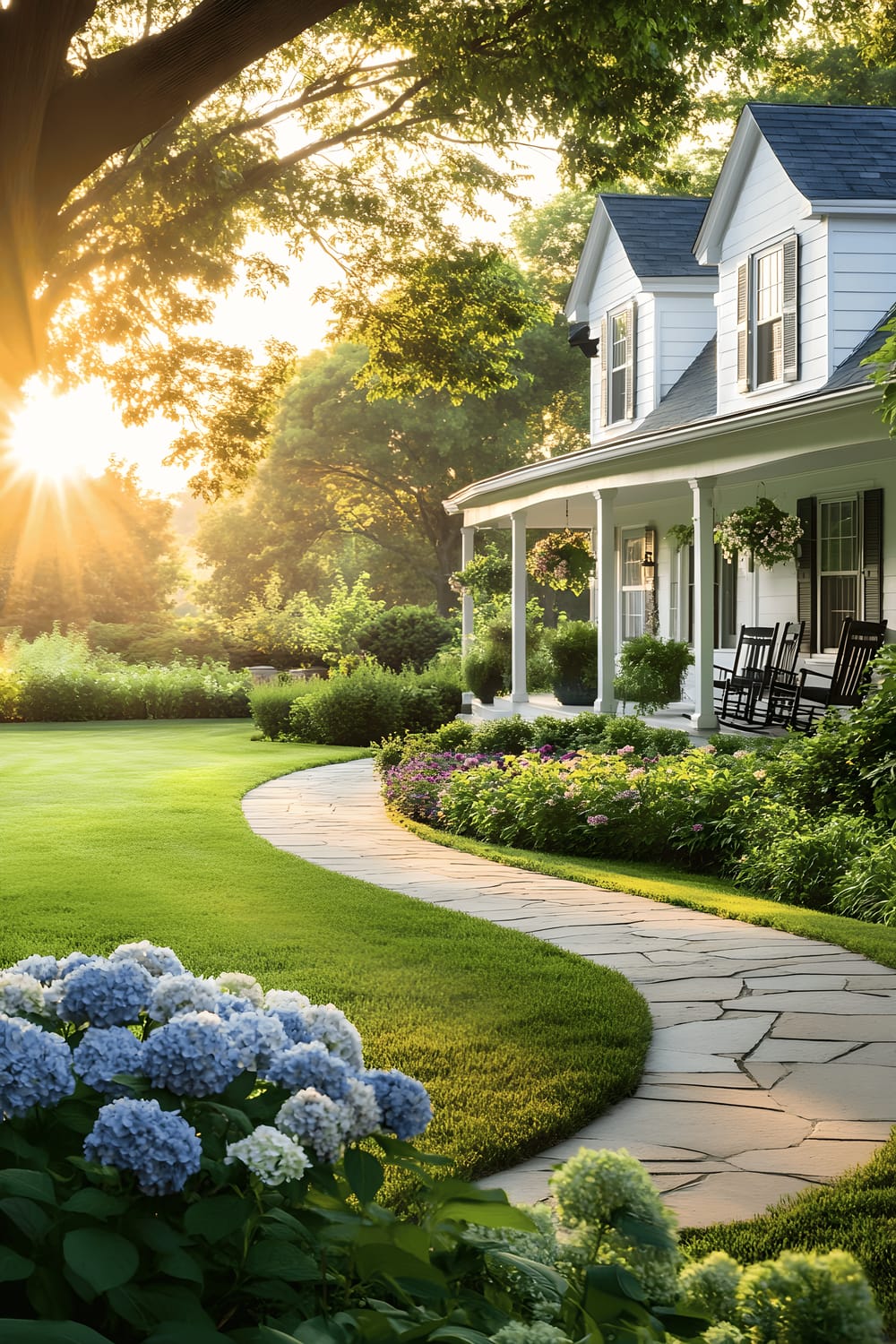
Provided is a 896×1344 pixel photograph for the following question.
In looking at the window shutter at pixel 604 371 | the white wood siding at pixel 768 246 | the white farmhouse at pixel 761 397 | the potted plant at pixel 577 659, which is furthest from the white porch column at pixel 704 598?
the window shutter at pixel 604 371

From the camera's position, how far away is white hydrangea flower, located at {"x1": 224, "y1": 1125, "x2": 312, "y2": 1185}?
1857 mm

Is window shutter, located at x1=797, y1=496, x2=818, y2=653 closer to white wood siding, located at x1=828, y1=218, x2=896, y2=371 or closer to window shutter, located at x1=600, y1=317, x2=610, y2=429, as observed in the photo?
white wood siding, located at x1=828, y1=218, x2=896, y2=371

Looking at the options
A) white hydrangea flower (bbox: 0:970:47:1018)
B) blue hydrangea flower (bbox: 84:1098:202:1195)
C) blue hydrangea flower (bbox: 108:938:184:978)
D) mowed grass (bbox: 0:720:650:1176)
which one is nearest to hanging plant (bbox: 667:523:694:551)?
mowed grass (bbox: 0:720:650:1176)

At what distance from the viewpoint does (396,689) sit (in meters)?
20.1

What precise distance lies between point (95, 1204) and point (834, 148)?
558 inches

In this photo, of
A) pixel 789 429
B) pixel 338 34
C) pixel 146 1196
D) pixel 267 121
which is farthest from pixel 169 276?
pixel 146 1196

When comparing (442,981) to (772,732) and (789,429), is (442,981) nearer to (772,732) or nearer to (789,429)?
(789,429)

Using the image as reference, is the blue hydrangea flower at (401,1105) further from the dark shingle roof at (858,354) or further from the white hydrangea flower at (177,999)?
the dark shingle roof at (858,354)

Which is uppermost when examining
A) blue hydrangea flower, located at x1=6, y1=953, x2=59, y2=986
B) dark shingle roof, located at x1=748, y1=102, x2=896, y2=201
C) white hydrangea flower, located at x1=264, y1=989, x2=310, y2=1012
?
dark shingle roof, located at x1=748, y1=102, x2=896, y2=201

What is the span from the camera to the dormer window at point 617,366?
1775cm

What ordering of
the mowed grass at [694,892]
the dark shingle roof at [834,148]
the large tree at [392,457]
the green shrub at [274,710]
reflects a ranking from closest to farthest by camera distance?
the mowed grass at [694,892], the dark shingle roof at [834,148], the green shrub at [274,710], the large tree at [392,457]

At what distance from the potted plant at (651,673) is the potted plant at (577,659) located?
5.34 feet

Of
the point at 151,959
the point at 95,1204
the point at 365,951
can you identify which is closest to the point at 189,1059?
the point at 95,1204

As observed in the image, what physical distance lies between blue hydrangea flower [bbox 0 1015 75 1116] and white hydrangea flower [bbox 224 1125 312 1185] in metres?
0.31
